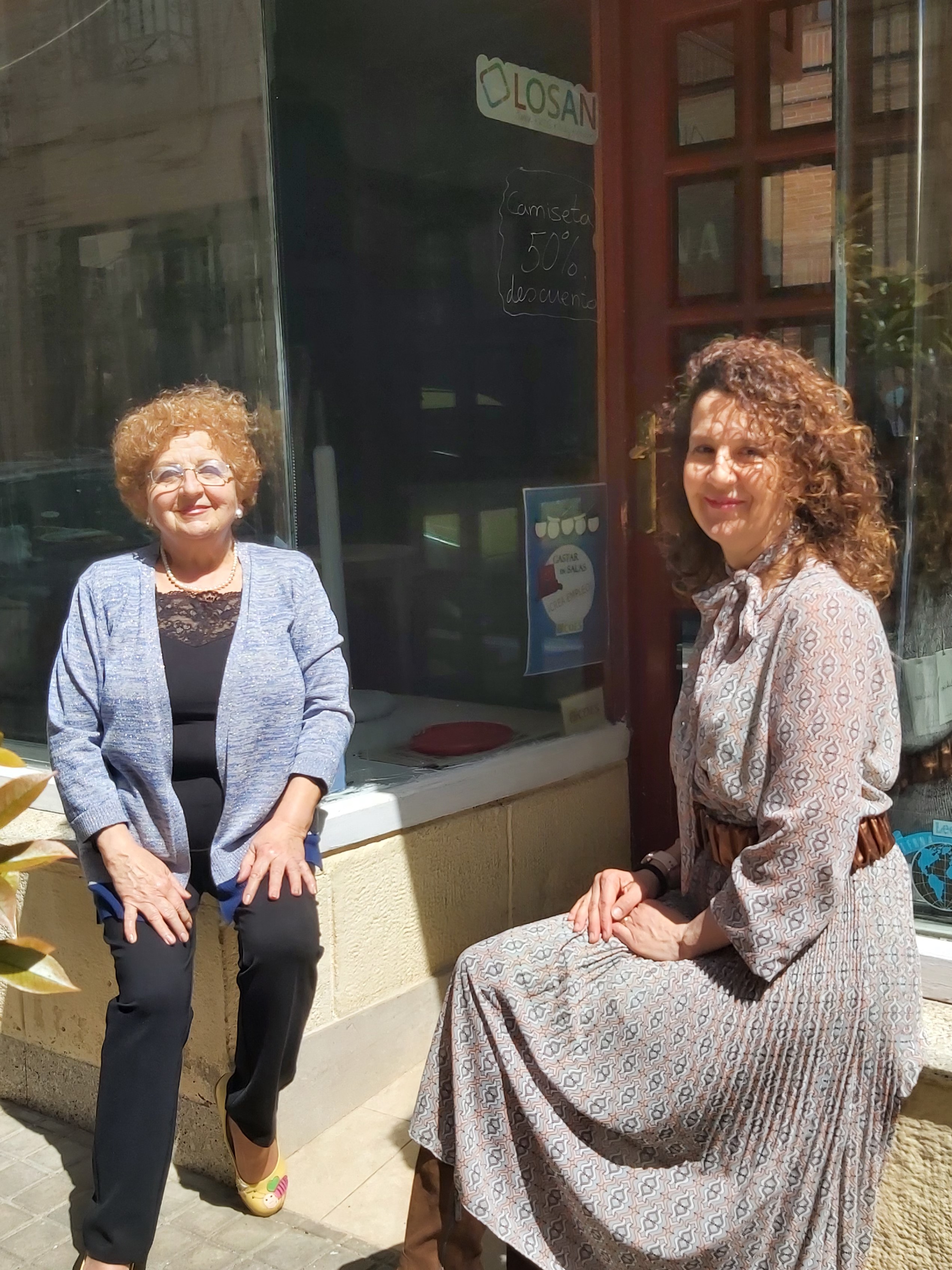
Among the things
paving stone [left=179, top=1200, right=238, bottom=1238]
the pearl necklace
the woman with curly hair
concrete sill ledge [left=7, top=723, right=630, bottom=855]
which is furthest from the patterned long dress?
the pearl necklace

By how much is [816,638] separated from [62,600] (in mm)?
2447

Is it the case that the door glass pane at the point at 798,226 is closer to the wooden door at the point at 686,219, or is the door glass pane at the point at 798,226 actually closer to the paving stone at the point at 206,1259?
the wooden door at the point at 686,219

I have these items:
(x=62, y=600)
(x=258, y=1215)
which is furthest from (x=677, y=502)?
(x=62, y=600)

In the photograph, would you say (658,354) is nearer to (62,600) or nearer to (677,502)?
(677,502)

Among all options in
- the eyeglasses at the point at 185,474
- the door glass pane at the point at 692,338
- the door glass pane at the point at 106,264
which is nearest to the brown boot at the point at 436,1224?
the eyeglasses at the point at 185,474

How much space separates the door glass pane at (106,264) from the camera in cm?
313

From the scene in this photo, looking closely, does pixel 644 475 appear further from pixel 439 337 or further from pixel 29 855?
pixel 29 855

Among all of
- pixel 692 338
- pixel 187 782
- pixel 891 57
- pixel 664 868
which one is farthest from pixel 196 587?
pixel 891 57

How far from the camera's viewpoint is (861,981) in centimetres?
197

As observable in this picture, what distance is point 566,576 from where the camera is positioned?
373 cm

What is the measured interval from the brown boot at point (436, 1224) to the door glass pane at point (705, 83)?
2.64 m

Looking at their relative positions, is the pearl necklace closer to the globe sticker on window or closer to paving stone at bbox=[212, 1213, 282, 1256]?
paving stone at bbox=[212, 1213, 282, 1256]

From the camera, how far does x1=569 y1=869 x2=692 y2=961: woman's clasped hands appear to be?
2156 millimetres

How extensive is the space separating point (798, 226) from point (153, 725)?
2.02 metres
